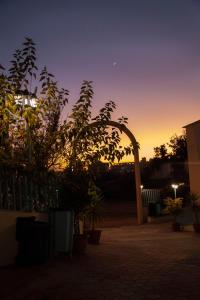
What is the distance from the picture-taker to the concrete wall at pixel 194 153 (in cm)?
1997

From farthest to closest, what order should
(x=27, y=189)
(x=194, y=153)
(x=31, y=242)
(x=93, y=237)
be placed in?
(x=194, y=153) → (x=93, y=237) → (x=27, y=189) → (x=31, y=242)

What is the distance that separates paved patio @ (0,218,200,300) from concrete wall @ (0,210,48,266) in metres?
0.38

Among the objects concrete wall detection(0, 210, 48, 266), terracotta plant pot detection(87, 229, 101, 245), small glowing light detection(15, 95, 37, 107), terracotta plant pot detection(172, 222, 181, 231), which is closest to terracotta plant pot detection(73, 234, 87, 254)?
concrete wall detection(0, 210, 48, 266)

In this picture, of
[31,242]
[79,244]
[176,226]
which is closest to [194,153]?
[176,226]

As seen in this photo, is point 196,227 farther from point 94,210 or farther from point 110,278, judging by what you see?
point 110,278

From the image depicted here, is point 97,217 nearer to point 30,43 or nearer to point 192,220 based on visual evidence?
point 30,43

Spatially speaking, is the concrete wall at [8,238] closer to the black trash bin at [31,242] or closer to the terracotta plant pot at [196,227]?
the black trash bin at [31,242]

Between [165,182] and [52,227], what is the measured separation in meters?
35.4

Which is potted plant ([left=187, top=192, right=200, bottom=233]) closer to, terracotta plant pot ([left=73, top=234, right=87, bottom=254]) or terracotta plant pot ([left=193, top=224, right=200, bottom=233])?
terracotta plant pot ([left=193, top=224, right=200, bottom=233])

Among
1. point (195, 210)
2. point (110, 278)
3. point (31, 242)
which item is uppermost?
point (195, 210)

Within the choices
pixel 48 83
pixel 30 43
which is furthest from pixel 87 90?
pixel 30 43

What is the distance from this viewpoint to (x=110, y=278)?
774 cm

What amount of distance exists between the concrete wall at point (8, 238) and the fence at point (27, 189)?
0.78 feet

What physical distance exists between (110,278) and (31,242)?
1787 mm
